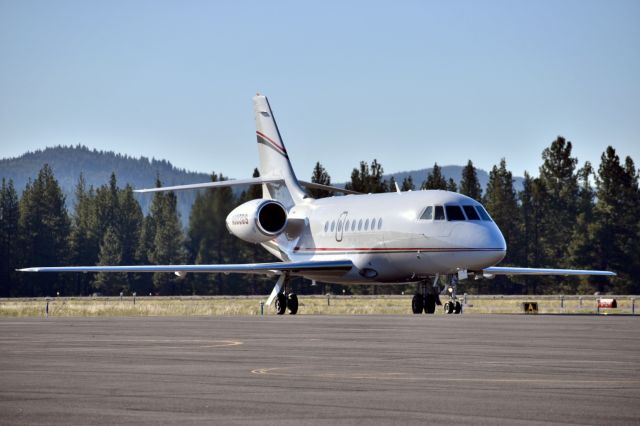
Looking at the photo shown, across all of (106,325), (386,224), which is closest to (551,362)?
(106,325)

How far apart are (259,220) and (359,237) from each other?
4.17m

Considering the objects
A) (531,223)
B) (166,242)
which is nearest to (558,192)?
(531,223)

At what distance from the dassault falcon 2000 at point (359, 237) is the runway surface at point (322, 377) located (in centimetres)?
1255

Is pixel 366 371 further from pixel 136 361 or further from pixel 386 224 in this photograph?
pixel 386 224

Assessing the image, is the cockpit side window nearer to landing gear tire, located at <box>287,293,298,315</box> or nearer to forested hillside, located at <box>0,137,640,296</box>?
landing gear tire, located at <box>287,293,298,315</box>

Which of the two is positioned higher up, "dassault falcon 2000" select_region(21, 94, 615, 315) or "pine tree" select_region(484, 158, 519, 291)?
"pine tree" select_region(484, 158, 519, 291)

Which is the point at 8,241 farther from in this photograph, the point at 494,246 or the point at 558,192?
the point at 494,246

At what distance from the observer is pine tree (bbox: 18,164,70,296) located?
121419 mm

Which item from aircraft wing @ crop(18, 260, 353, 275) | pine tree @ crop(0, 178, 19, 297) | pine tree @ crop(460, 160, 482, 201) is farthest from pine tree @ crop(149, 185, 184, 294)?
aircraft wing @ crop(18, 260, 353, 275)

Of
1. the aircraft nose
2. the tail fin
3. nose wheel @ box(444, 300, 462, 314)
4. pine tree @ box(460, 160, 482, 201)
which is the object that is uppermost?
pine tree @ box(460, 160, 482, 201)

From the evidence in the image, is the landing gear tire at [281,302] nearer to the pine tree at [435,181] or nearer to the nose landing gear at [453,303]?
the nose landing gear at [453,303]

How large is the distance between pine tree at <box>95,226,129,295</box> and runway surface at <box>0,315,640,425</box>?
323 feet

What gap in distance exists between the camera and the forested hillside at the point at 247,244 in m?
103

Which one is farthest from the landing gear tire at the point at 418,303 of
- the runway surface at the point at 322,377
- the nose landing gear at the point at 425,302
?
the runway surface at the point at 322,377
